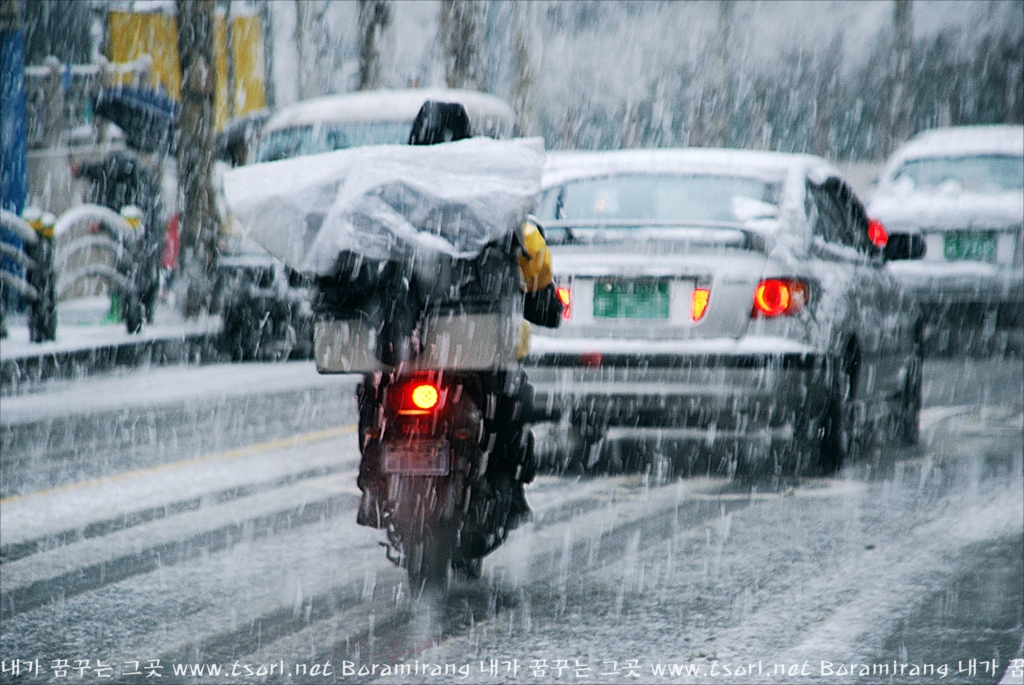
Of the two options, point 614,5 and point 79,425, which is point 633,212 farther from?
point 614,5

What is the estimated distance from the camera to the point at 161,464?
7.81m

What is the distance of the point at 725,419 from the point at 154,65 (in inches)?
1006

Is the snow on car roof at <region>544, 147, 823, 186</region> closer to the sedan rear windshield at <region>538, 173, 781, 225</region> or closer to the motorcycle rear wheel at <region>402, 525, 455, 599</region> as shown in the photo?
the sedan rear windshield at <region>538, 173, 781, 225</region>

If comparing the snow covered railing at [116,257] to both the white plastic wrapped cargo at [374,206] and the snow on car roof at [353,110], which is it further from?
the white plastic wrapped cargo at [374,206]

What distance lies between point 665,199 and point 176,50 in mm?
25847

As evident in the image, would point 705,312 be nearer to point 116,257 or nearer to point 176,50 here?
point 116,257

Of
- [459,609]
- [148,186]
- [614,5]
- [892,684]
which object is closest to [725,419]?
[459,609]

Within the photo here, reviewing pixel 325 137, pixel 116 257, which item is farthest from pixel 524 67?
pixel 116 257

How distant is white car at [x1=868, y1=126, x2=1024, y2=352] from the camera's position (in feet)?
39.7

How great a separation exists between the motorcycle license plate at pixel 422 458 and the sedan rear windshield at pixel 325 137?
10467 mm

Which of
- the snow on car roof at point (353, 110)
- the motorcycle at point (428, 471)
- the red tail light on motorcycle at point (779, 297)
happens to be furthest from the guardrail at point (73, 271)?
the motorcycle at point (428, 471)

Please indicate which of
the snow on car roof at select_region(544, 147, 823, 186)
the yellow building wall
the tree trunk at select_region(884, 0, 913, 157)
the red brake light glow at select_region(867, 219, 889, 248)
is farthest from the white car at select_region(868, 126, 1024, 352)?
the tree trunk at select_region(884, 0, 913, 157)

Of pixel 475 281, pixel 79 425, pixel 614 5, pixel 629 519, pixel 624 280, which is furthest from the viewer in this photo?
pixel 614 5

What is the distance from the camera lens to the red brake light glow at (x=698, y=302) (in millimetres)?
6645
